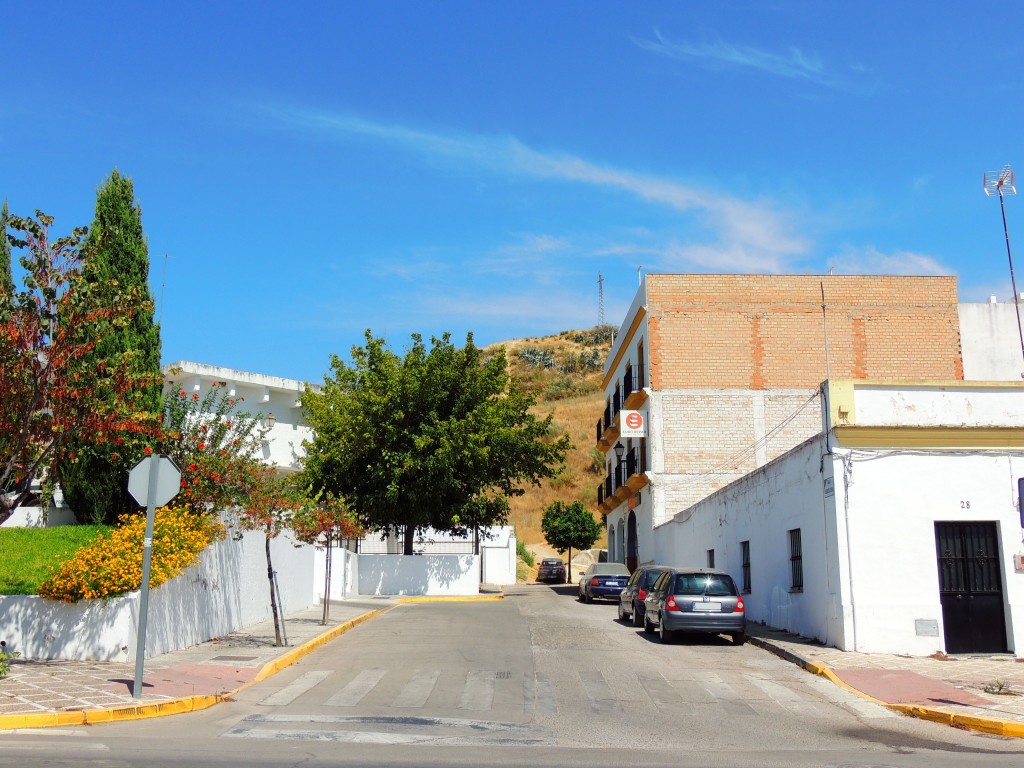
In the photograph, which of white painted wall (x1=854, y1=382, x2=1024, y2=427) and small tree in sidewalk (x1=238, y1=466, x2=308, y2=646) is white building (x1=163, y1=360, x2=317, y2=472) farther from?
white painted wall (x1=854, y1=382, x2=1024, y2=427)

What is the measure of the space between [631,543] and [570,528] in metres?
16.4

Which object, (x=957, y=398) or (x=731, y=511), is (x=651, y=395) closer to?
(x=731, y=511)

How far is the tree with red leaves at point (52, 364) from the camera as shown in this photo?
12.6 metres

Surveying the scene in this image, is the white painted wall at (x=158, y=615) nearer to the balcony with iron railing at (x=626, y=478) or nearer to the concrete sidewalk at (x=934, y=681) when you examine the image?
the concrete sidewalk at (x=934, y=681)

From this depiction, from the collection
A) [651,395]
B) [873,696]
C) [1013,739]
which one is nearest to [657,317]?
[651,395]

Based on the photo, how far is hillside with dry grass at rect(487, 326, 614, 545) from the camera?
7638 cm

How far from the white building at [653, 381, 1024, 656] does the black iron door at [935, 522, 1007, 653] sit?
0.02 m

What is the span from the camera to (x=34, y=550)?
850 inches

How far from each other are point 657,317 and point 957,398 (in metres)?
19.2

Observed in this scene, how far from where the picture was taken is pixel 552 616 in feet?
83.4

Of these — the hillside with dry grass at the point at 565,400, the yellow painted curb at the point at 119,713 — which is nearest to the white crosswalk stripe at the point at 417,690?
the yellow painted curb at the point at 119,713

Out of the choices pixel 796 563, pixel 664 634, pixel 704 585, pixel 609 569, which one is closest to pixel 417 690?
pixel 664 634

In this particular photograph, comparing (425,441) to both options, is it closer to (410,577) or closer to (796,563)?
(410,577)

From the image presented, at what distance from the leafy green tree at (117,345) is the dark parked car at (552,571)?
3144 centimetres
